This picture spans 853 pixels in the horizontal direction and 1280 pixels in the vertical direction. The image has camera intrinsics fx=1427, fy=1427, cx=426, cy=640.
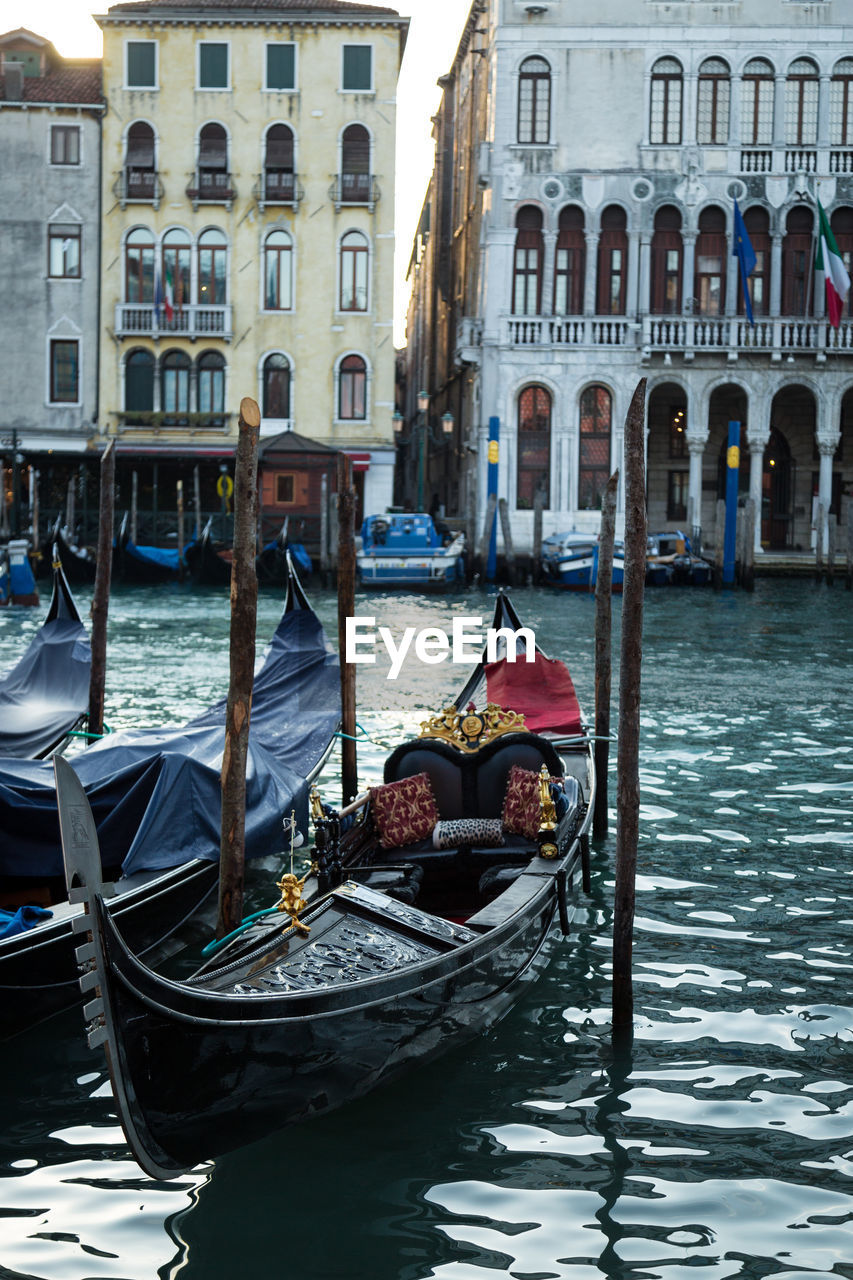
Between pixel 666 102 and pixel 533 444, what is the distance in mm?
5823

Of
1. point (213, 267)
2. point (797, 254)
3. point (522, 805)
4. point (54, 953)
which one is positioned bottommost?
point (54, 953)

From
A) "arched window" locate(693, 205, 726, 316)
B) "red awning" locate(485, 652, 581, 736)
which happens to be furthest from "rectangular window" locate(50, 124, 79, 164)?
"red awning" locate(485, 652, 581, 736)

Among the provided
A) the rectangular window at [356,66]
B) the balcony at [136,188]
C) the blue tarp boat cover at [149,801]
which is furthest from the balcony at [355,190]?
the blue tarp boat cover at [149,801]

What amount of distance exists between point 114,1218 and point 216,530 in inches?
788

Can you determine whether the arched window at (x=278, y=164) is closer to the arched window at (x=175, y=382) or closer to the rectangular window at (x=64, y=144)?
the arched window at (x=175, y=382)

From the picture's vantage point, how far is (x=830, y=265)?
2053cm

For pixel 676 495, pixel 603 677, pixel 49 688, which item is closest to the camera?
pixel 603 677

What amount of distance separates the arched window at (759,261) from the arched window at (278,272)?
7.21 meters

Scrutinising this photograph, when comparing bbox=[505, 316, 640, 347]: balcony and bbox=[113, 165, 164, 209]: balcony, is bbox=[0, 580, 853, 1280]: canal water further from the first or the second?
bbox=[113, 165, 164, 209]: balcony

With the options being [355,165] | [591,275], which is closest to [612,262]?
[591,275]

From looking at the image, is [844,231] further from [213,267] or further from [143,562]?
[143,562]

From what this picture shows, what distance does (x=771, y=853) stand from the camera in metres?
6.50

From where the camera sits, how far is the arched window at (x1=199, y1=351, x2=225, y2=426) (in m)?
23.5

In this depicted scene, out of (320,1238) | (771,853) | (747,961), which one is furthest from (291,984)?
(771,853)
